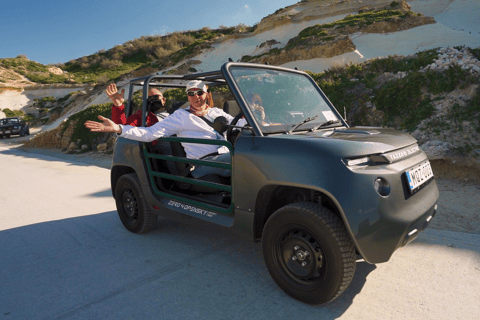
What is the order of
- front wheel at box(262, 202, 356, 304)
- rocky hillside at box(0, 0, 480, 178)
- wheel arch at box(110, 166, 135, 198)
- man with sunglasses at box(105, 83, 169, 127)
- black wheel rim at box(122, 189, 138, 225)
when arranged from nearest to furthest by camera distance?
Result: front wheel at box(262, 202, 356, 304) → black wheel rim at box(122, 189, 138, 225) → man with sunglasses at box(105, 83, 169, 127) → wheel arch at box(110, 166, 135, 198) → rocky hillside at box(0, 0, 480, 178)

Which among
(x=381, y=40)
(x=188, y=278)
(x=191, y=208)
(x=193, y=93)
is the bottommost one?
(x=188, y=278)

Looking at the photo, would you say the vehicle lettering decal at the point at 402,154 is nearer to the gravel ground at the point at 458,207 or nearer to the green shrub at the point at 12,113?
the gravel ground at the point at 458,207

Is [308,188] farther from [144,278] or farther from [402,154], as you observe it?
[144,278]

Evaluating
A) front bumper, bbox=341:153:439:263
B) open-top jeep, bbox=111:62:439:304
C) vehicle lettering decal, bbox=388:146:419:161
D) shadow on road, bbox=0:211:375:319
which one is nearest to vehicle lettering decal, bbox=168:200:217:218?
open-top jeep, bbox=111:62:439:304

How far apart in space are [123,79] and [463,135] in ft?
94.2

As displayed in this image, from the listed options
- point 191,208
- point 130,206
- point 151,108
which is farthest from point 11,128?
point 191,208

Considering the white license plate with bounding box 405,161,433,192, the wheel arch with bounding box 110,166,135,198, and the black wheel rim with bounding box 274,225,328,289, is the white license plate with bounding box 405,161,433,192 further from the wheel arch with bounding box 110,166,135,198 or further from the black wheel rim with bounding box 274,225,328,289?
the wheel arch with bounding box 110,166,135,198

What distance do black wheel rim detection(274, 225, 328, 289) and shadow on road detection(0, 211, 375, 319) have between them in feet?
0.65

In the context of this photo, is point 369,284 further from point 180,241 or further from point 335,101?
point 335,101

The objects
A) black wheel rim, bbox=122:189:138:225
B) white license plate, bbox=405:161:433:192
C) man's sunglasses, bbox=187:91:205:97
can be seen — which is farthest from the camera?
black wheel rim, bbox=122:189:138:225

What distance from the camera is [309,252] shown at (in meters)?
2.31

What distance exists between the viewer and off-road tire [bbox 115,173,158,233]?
379cm

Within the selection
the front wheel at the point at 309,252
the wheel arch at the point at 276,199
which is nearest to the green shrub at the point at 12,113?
the wheel arch at the point at 276,199

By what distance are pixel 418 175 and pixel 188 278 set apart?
205 centimetres
